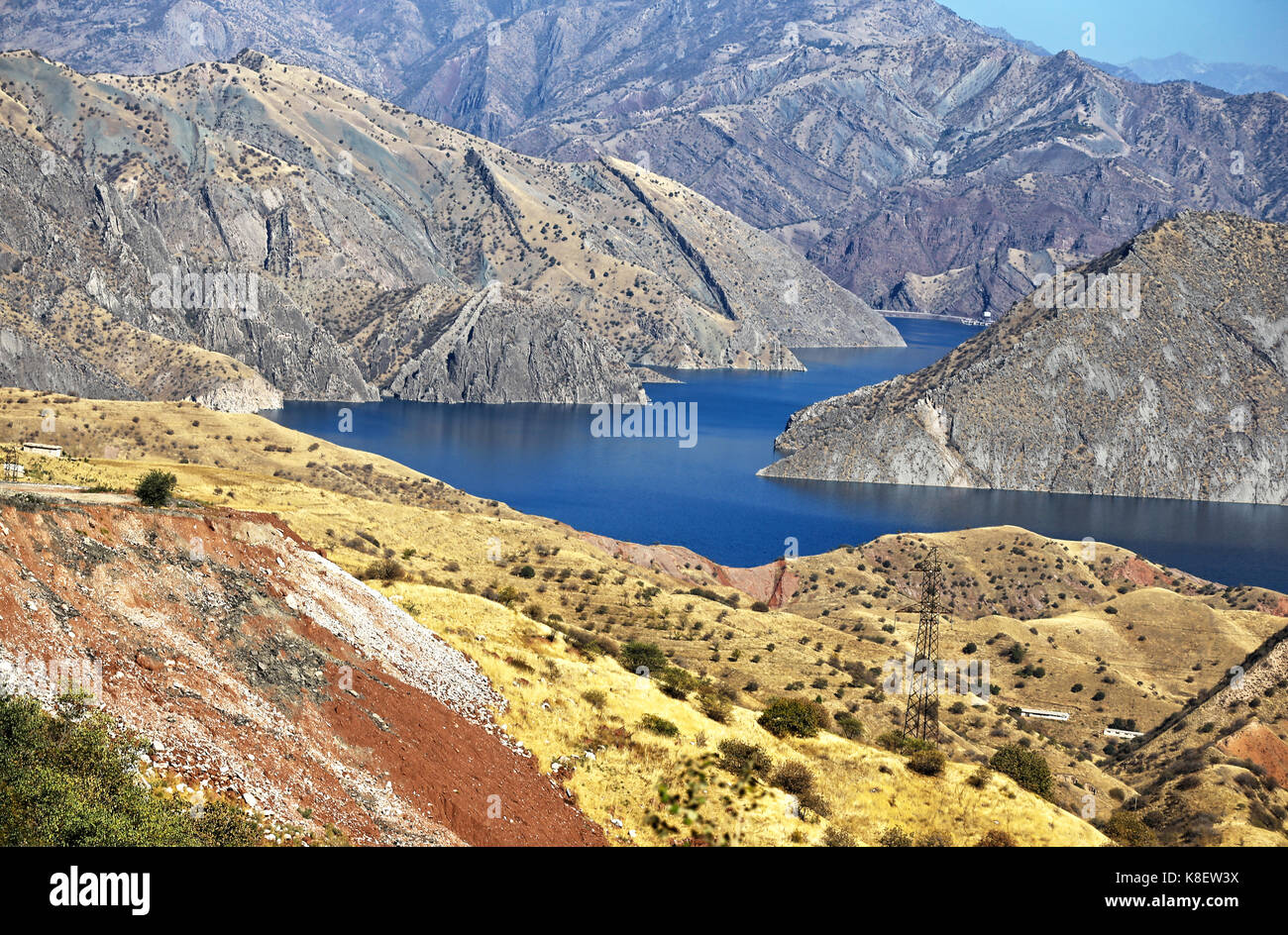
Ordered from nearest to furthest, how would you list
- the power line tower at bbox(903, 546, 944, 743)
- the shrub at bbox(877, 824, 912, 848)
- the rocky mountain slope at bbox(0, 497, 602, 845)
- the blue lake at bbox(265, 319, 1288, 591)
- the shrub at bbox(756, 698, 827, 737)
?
the rocky mountain slope at bbox(0, 497, 602, 845)
the shrub at bbox(877, 824, 912, 848)
the shrub at bbox(756, 698, 827, 737)
the power line tower at bbox(903, 546, 944, 743)
the blue lake at bbox(265, 319, 1288, 591)

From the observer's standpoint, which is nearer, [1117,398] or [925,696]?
[925,696]

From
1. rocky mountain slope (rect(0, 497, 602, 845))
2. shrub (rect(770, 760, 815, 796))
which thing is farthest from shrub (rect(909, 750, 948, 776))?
rocky mountain slope (rect(0, 497, 602, 845))

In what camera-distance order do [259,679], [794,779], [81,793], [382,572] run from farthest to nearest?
[382,572] < [794,779] < [259,679] < [81,793]

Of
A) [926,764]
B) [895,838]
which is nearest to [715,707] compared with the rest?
[926,764]

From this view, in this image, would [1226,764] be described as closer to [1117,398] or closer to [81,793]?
[81,793]

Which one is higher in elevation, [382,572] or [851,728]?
[382,572]

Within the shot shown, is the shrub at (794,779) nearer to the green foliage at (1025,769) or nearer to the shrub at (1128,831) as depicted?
the green foliage at (1025,769)

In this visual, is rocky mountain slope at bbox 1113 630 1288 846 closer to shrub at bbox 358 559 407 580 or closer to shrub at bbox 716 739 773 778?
shrub at bbox 716 739 773 778
